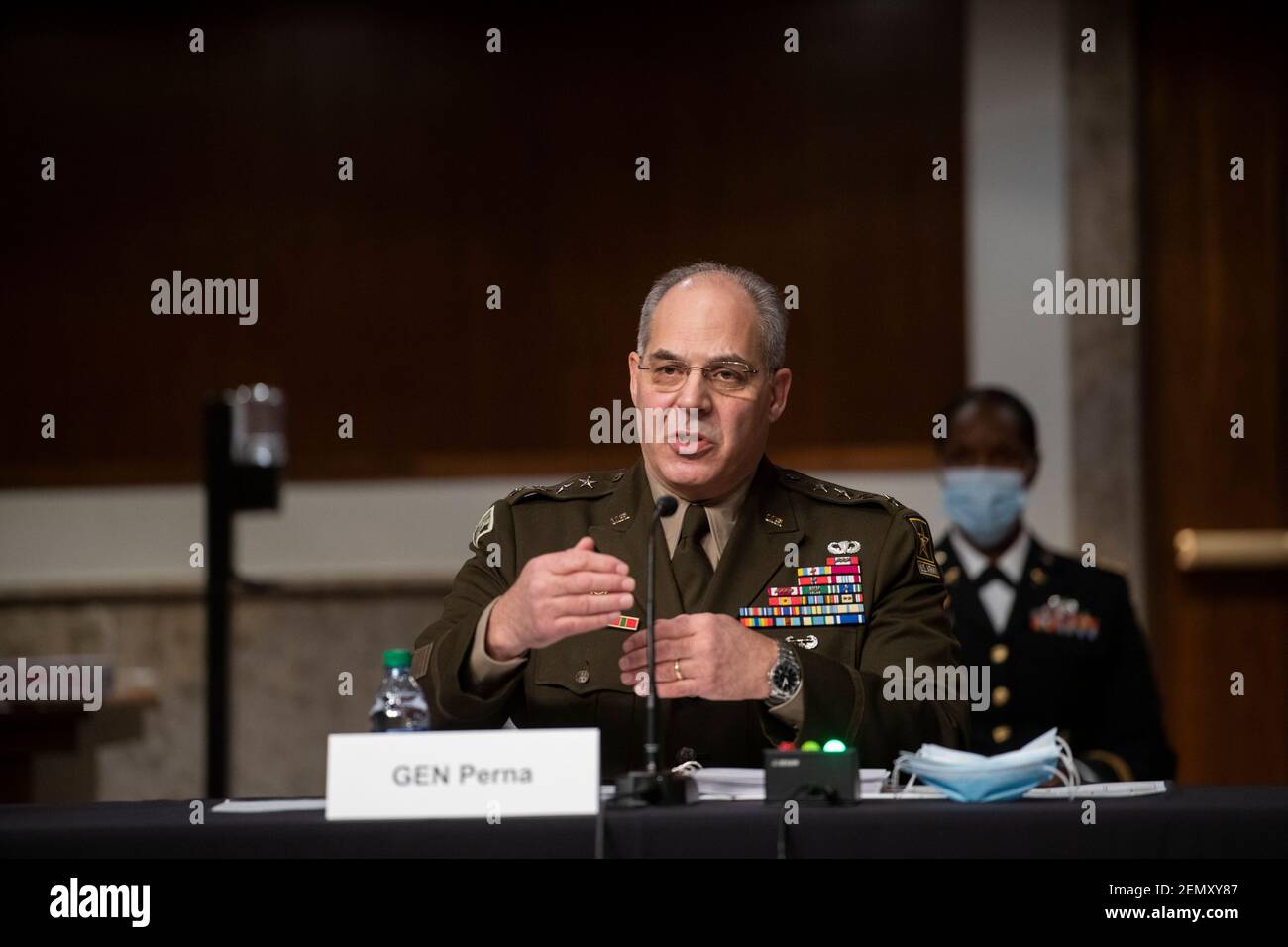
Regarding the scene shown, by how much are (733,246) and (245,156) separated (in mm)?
1777

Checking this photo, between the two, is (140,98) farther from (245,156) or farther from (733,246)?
(733,246)

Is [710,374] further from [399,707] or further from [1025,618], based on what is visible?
[1025,618]

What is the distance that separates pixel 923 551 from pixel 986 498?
1.36 m

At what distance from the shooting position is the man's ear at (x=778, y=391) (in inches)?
103

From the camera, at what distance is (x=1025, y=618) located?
12.9ft

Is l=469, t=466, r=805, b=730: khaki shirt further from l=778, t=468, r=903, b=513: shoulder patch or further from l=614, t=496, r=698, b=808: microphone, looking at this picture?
l=614, t=496, r=698, b=808: microphone

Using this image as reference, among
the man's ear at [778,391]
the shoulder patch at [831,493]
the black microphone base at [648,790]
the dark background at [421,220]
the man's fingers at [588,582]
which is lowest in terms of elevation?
the black microphone base at [648,790]

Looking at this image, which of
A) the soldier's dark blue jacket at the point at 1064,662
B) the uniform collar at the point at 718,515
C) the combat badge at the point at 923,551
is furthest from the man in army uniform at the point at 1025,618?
the uniform collar at the point at 718,515

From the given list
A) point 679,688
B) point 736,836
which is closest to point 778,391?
point 679,688

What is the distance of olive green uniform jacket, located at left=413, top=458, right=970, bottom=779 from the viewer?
7.75 ft

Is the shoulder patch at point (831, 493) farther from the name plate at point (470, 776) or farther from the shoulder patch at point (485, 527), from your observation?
the name plate at point (470, 776)
